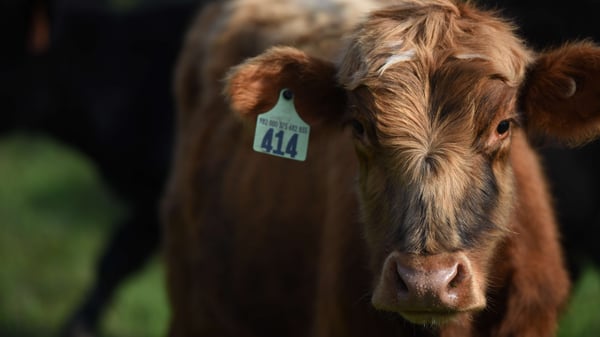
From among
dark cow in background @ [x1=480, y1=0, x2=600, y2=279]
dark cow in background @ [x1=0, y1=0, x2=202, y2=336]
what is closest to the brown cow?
dark cow in background @ [x1=480, y1=0, x2=600, y2=279]

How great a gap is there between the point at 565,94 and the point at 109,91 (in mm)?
5193

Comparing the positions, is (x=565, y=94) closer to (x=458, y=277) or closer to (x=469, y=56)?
(x=469, y=56)

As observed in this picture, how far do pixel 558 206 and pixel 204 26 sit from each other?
6.93ft

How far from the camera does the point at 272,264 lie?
4.88m

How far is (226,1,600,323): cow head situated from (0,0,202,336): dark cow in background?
13.8 ft

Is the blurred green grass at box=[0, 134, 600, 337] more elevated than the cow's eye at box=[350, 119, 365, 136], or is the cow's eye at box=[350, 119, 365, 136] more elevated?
the cow's eye at box=[350, 119, 365, 136]

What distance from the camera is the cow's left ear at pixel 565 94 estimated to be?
3.79m

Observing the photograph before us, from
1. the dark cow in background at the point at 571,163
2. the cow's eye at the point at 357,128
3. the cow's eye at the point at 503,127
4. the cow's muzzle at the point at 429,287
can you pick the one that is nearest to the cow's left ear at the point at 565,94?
the cow's eye at the point at 503,127

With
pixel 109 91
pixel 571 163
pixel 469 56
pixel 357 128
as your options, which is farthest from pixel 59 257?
pixel 469 56

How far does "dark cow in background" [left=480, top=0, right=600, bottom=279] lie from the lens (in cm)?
611

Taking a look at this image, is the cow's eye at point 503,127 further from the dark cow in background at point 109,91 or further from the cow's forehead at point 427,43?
the dark cow in background at point 109,91

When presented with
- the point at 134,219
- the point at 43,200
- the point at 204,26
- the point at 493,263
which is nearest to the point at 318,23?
the point at 204,26

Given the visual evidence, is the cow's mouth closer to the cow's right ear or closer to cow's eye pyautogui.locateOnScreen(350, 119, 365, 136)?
cow's eye pyautogui.locateOnScreen(350, 119, 365, 136)

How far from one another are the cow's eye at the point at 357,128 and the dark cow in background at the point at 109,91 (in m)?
4.25
